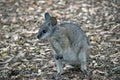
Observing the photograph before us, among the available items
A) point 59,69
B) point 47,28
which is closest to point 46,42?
point 59,69

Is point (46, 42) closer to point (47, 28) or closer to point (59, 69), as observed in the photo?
point (59, 69)

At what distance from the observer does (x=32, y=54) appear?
6.89 m

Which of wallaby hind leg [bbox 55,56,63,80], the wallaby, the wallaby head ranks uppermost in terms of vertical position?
the wallaby head

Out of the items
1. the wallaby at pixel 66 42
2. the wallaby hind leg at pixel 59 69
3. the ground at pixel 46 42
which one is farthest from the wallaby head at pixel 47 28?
the ground at pixel 46 42

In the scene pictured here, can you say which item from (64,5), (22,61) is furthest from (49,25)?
(64,5)

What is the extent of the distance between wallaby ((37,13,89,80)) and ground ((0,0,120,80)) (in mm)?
345

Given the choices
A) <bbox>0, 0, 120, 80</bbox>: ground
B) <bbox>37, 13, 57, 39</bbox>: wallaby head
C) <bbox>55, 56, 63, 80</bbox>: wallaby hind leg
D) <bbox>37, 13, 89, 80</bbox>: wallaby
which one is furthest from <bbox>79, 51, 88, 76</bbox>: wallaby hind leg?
<bbox>37, 13, 57, 39</bbox>: wallaby head

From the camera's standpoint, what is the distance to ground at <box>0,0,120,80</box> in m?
6.14

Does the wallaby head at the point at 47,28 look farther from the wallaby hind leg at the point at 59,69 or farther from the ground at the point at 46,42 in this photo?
the ground at the point at 46,42

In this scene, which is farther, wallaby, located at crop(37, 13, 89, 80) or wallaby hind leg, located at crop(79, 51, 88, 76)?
wallaby hind leg, located at crop(79, 51, 88, 76)

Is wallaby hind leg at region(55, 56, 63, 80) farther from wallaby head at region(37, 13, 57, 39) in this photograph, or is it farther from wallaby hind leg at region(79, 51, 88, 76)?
wallaby head at region(37, 13, 57, 39)

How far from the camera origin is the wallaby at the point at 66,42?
18.3 ft

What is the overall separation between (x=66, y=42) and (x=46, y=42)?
178 centimetres

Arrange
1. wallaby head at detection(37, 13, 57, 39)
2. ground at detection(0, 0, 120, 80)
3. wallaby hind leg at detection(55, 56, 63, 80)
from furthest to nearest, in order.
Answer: ground at detection(0, 0, 120, 80)
wallaby hind leg at detection(55, 56, 63, 80)
wallaby head at detection(37, 13, 57, 39)
